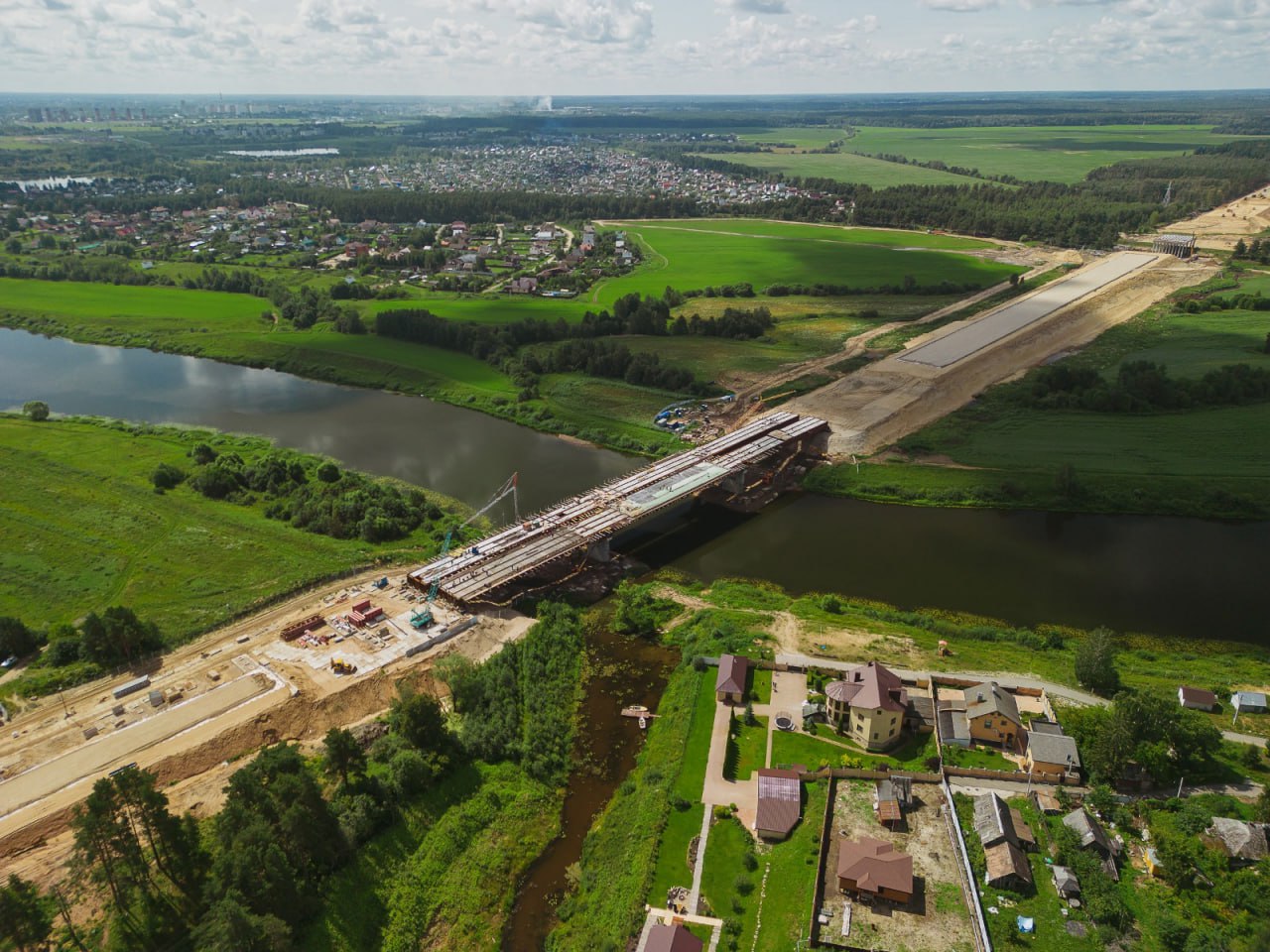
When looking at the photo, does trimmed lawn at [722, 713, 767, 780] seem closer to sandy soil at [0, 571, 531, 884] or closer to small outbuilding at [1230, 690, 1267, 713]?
sandy soil at [0, 571, 531, 884]

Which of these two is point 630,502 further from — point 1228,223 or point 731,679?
point 1228,223

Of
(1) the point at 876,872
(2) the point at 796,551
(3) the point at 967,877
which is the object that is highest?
(1) the point at 876,872

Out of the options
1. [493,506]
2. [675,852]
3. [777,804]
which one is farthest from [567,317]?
[675,852]

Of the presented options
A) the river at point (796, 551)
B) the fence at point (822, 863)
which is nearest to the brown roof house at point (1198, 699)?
the river at point (796, 551)

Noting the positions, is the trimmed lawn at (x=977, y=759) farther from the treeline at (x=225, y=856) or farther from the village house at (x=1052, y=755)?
the treeline at (x=225, y=856)

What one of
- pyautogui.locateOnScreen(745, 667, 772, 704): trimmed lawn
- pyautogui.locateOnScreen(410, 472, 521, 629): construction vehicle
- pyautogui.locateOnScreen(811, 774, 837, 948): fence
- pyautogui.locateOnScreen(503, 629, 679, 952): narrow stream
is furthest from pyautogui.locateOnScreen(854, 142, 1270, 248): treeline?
pyautogui.locateOnScreen(811, 774, 837, 948): fence
